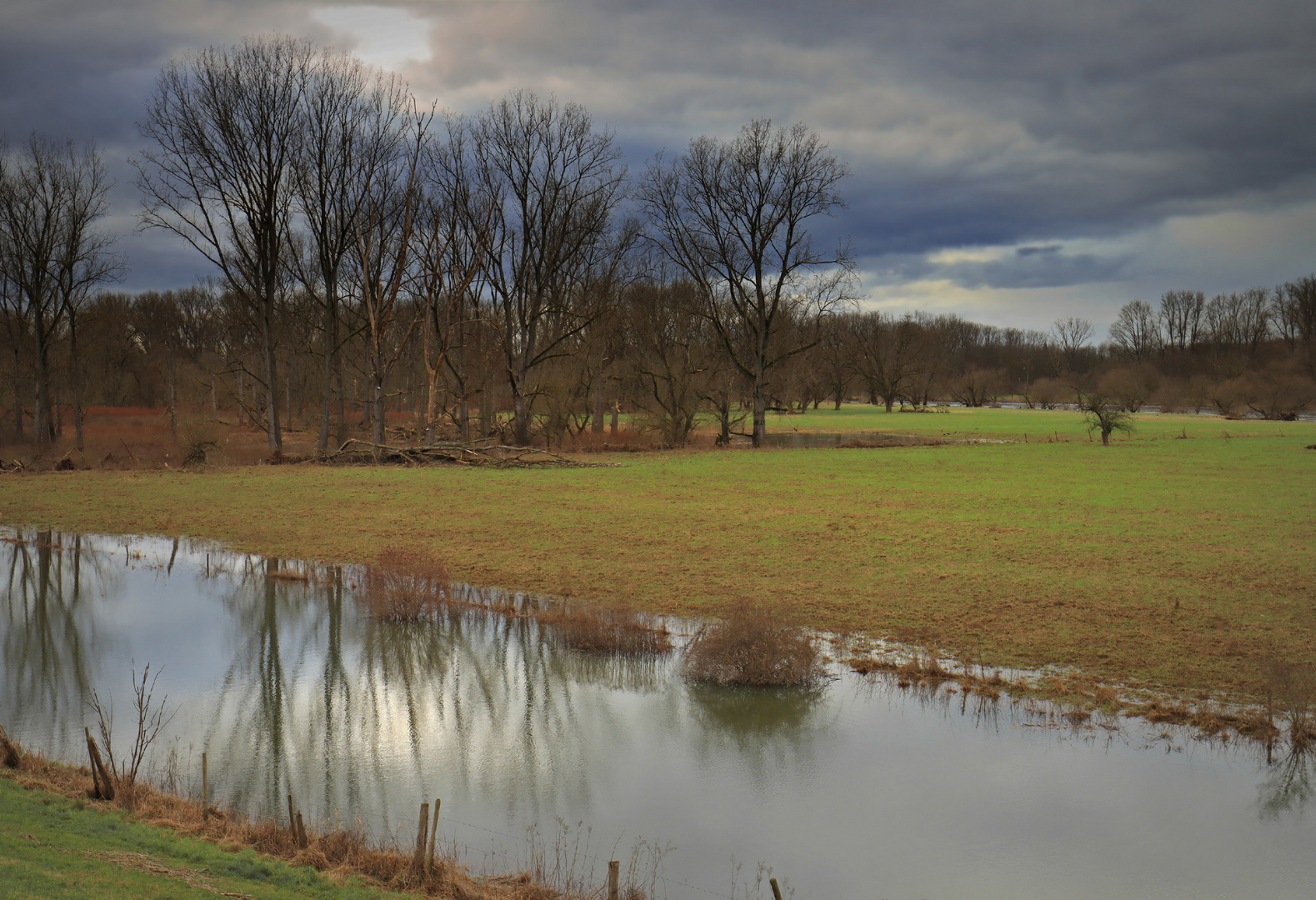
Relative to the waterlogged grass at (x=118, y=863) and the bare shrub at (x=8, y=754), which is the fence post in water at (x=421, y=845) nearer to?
the waterlogged grass at (x=118, y=863)

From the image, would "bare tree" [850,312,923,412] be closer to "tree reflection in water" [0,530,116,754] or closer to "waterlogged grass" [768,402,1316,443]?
"waterlogged grass" [768,402,1316,443]

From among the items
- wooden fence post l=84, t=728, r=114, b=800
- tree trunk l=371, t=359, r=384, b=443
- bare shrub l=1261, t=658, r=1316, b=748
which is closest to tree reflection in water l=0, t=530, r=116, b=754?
wooden fence post l=84, t=728, r=114, b=800

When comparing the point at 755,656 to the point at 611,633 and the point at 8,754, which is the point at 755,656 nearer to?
the point at 611,633

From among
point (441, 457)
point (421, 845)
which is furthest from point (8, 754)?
point (441, 457)

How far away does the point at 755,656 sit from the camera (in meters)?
11.2

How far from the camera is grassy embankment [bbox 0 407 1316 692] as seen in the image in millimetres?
12984

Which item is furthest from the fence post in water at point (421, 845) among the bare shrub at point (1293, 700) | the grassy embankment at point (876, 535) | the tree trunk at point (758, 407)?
the tree trunk at point (758, 407)

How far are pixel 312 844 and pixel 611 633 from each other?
20.8 feet

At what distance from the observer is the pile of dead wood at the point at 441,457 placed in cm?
3625

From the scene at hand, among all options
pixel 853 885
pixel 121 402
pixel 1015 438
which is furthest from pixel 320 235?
pixel 121 402

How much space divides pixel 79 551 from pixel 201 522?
3.16m

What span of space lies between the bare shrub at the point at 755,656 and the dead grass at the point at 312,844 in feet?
16.5

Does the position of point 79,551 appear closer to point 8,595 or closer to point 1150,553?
point 8,595

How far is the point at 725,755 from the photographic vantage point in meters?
9.25
